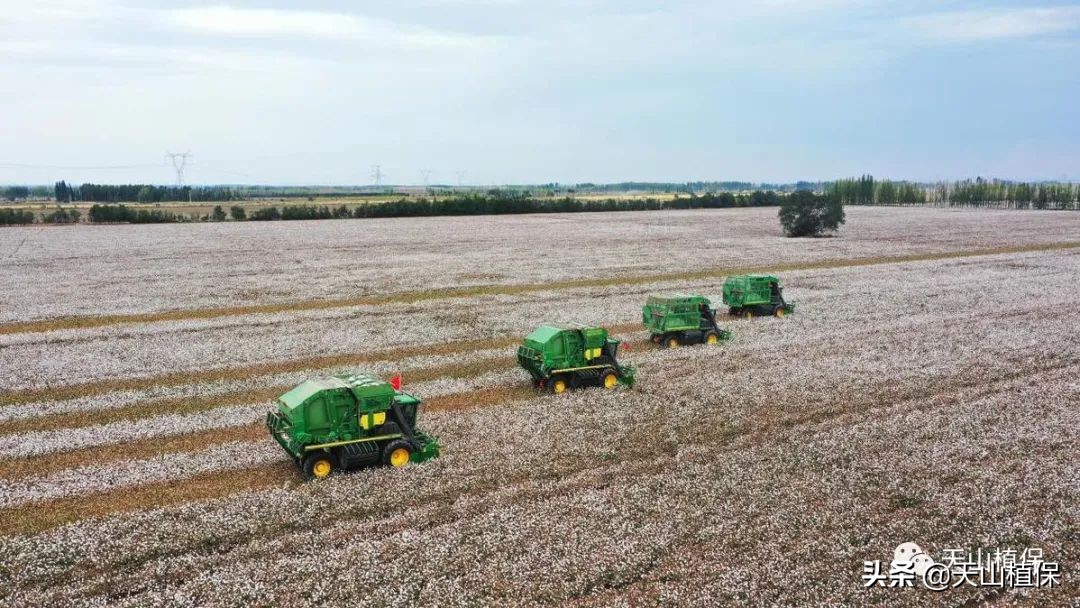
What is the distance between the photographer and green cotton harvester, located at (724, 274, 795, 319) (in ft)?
121

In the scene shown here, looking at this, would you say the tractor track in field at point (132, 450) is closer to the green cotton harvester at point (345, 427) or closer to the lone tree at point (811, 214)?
the green cotton harvester at point (345, 427)

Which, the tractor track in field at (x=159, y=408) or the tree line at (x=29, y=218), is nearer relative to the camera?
the tractor track in field at (x=159, y=408)

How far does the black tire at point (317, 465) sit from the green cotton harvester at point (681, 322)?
53.8 ft

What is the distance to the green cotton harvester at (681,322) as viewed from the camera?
1228 inches

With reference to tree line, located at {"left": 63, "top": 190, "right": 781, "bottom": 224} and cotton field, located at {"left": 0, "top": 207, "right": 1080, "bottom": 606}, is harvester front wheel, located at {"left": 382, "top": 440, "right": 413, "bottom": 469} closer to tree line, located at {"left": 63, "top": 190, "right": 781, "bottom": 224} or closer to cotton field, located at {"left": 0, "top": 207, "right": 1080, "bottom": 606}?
cotton field, located at {"left": 0, "top": 207, "right": 1080, "bottom": 606}

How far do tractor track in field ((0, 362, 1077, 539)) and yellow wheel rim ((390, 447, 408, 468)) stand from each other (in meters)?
2.07

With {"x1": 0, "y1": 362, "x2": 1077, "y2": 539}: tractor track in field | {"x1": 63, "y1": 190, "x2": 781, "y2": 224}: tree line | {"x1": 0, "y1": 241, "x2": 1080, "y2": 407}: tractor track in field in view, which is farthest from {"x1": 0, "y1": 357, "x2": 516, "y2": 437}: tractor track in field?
{"x1": 63, "y1": 190, "x2": 781, "y2": 224}: tree line

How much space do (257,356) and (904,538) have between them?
2418 cm

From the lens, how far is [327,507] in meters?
16.7

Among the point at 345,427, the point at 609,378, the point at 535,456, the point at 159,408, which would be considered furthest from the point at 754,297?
the point at 159,408

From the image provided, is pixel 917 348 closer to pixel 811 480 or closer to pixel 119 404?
pixel 811 480

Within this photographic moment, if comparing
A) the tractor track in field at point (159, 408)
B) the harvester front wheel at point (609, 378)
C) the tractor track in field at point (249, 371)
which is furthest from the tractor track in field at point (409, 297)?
the harvester front wheel at point (609, 378)

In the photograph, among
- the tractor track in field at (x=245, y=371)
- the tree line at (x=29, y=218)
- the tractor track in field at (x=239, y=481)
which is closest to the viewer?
the tractor track in field at (x=239, y=481)

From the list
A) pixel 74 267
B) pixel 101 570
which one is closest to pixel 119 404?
pixel 101 570
